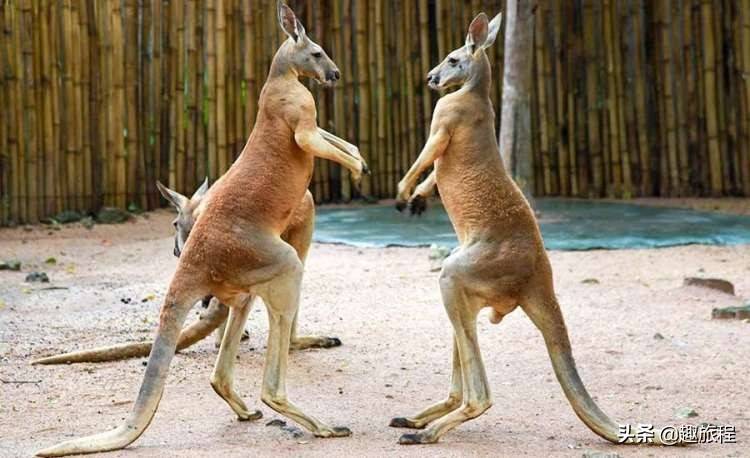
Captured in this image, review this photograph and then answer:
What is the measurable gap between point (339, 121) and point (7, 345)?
6.33 meters

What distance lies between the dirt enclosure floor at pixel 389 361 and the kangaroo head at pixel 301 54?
1.48 metres

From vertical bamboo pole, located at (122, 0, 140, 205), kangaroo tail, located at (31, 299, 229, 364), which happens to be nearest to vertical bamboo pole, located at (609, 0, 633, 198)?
vertical bamboo pole, located at (122, 0, 140, 205)

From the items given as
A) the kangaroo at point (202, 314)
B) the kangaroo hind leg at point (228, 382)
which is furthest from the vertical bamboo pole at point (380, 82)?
the kangaroo hind leg at point (228, 382)

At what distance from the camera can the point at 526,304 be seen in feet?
14.7

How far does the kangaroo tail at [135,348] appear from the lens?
5797 millimetres

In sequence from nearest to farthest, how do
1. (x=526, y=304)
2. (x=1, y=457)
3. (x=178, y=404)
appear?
1. (x=1, y=457)
2. (x=526, y=304)
3. (x=178, y=404)

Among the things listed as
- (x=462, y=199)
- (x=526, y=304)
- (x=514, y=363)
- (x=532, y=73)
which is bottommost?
(x=514, y=363)

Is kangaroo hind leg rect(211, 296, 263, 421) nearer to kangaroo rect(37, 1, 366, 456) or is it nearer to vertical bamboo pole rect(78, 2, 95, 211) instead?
kangaroo rect(37, 1, 366, 456)

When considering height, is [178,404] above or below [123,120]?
below

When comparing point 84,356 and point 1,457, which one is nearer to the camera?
point 1,457

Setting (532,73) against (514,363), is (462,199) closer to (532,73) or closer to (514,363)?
(514,363)

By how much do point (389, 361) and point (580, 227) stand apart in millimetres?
4398

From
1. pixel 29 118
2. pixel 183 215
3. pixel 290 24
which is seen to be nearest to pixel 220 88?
pixel 29 118

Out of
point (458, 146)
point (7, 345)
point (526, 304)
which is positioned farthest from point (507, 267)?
point (7, 345)
